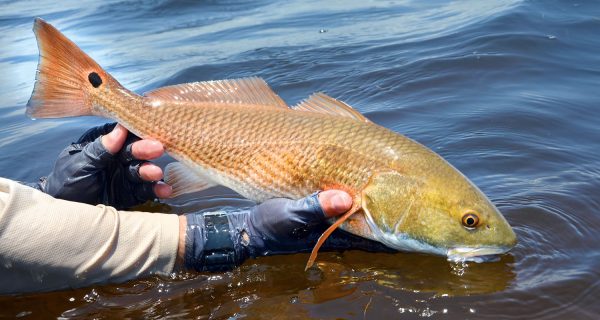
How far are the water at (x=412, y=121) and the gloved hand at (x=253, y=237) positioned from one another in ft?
0.27

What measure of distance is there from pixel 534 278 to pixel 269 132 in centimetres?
148

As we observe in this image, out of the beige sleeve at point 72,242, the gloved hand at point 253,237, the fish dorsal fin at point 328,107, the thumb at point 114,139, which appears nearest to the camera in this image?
the beige sleeve at point 72,242

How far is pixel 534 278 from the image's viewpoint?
9.76 ft

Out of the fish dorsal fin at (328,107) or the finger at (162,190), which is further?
the finger at (162,190)

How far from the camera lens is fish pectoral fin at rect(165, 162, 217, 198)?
11.7 feet

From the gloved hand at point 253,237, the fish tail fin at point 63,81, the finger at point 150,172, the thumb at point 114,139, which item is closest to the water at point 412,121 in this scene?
the gloved hand at point 253,237

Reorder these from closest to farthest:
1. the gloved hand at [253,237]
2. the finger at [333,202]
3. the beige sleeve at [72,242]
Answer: the beige sleeve at [72,242] < the finger at [333,202] < the gloved hand at [253,237]

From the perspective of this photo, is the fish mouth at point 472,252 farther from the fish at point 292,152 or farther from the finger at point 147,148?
the finger at point 147,148

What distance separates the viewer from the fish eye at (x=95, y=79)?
348 cm

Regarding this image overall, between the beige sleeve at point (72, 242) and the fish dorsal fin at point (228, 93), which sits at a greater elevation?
the fish dorsal fin at point (228, 93)

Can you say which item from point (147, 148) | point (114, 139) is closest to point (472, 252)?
point (147, 148)

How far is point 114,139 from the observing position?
3.53 m

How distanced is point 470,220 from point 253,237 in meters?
1.08

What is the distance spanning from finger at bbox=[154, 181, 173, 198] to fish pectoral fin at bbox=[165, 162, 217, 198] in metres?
0.10
